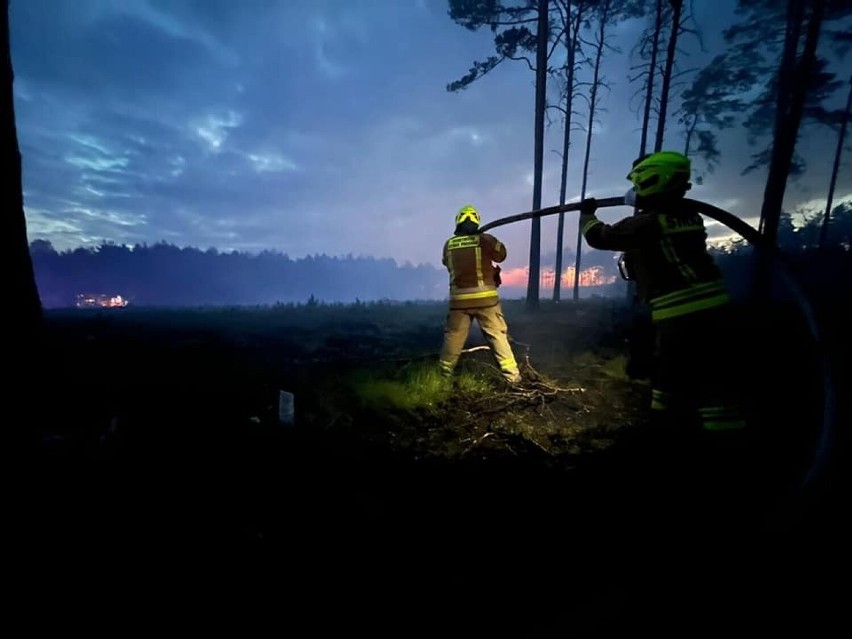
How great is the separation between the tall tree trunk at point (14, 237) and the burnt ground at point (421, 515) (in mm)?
472

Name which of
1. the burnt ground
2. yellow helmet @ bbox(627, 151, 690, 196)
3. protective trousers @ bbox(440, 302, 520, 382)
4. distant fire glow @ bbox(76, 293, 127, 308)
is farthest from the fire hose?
distant fire glow @ bbox(76, 293, 127, 308)

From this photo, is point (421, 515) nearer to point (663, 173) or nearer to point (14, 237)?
point (663, 173)

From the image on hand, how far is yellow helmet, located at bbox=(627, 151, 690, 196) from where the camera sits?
301 centimetres

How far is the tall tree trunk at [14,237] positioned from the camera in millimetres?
3525

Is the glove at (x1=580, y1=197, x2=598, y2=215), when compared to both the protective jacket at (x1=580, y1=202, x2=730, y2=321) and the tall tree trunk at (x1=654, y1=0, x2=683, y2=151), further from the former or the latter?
the tall tree trunk at (x1=654, y1=0, x2=683, y2=151)

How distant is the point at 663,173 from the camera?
300 cm

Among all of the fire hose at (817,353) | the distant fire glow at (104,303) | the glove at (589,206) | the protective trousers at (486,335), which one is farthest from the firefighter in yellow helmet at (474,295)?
the distant fire glow at (104,303)

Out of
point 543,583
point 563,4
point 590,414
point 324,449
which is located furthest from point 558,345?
point 563,4

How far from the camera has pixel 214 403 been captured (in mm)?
4762

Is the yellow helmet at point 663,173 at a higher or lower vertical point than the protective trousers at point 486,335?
higher

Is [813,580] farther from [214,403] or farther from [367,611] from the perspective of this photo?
[214,403]

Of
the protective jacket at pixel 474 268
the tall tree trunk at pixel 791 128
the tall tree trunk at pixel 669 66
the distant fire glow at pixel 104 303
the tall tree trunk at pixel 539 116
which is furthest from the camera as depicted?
the distant fire glow at pixel 104 303

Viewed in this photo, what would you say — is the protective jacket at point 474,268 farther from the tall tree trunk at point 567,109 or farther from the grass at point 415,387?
the tall tree trunk at point 567,109

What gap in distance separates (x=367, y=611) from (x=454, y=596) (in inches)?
18.8
